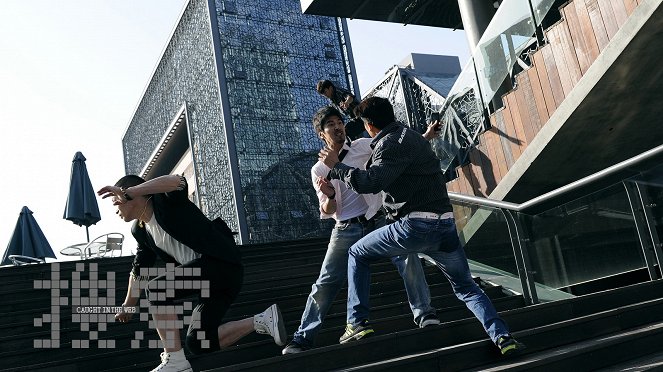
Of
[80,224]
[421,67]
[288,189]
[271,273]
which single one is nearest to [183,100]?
[288,189]

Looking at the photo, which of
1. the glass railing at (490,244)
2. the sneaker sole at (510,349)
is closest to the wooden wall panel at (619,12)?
the glass railing at (490,244)

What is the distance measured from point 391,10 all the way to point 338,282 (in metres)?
13.2

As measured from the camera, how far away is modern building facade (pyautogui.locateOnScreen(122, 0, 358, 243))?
4625 centimetres

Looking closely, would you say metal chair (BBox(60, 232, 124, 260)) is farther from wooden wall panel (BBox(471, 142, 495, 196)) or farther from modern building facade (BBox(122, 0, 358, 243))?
modern building facade (BBox(122, 0, 358, 243))

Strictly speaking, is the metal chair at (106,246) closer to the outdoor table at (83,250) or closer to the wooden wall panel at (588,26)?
the outdoor table at (83,250)

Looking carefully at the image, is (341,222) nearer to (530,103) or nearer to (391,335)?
(391,335)

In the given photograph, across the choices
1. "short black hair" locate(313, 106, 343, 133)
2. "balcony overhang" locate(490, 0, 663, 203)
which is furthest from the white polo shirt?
"balcony overhang" locate(490, 0, 663, 203)

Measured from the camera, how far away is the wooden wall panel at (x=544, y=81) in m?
7.84

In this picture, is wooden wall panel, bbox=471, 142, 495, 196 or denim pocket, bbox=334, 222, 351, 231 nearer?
denim pocket, bbox=334, 222, 351, 231

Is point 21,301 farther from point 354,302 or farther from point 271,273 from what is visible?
point 354,302

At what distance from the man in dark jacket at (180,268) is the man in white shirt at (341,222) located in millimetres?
354

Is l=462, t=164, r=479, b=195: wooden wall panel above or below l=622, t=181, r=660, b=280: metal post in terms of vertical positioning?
above

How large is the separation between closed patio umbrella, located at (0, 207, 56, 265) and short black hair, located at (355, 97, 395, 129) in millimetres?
10687

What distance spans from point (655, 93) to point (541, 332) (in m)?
4.40
